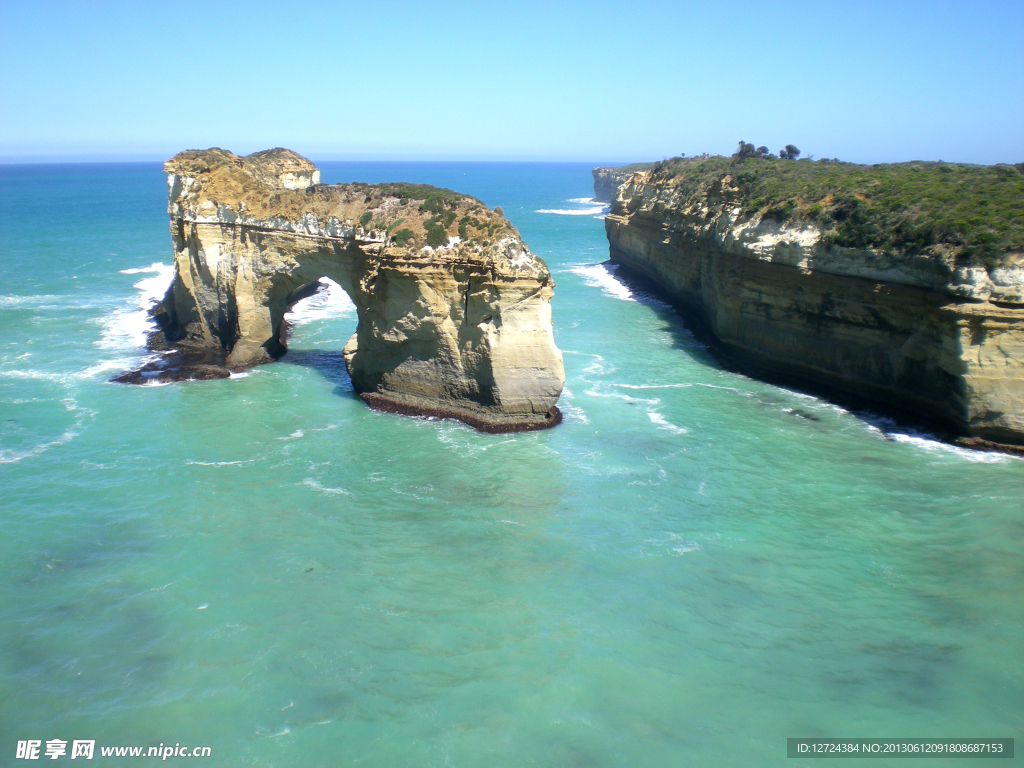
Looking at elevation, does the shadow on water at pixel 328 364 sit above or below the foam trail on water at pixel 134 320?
below

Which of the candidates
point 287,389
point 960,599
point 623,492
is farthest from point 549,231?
point 960,599

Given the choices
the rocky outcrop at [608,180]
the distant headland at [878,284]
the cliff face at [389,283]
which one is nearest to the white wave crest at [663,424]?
the cliff face at [389,283]

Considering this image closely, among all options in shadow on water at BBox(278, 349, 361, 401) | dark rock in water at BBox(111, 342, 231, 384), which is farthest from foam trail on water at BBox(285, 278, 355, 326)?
dark rock in water at BBox(111, 342, 231, 384)

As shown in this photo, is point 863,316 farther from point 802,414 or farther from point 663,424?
point 663,424

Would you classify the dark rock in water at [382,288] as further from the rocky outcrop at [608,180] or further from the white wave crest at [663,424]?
the rocky outcrop at [608,180]

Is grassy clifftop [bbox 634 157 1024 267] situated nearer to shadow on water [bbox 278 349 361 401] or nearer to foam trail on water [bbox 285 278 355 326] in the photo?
shadow on water [bbox 278 349 361 401]
